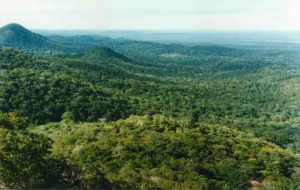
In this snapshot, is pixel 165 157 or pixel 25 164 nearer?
pixel 25 164

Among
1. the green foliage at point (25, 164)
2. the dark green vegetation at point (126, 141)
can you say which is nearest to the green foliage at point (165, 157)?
the dark green vegetation at point (126, 141)

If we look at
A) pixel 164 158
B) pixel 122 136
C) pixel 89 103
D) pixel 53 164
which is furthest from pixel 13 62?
pixel 53 164

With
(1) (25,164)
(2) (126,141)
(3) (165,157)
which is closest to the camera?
(1) (25,164)

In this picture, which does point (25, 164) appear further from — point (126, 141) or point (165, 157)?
point (126, 141)

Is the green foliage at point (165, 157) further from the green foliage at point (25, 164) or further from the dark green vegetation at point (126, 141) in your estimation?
the green foliage at point (25, 164)

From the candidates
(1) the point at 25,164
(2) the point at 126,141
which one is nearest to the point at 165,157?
(2) the point at 126,141

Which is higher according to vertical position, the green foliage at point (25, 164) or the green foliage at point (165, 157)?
the green foliage at point (25, 164)

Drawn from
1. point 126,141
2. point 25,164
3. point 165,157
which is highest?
point 25,164

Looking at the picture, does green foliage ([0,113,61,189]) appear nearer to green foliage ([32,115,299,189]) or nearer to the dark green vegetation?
the dark green vegetation

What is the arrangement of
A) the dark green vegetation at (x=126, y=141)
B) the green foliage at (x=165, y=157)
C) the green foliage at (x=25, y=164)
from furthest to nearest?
the green foliage at (x=165, y=157) → the dark green vegetation at (x=126, y=141) → the green foliage at (x=25, y=164)

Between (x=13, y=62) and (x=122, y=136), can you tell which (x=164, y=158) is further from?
(x=13, y=62)

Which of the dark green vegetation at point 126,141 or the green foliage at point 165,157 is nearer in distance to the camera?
the dark green vegetation at point 126,141

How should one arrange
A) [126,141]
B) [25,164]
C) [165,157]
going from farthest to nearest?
[126,141]
[165,157]
[25,164]
